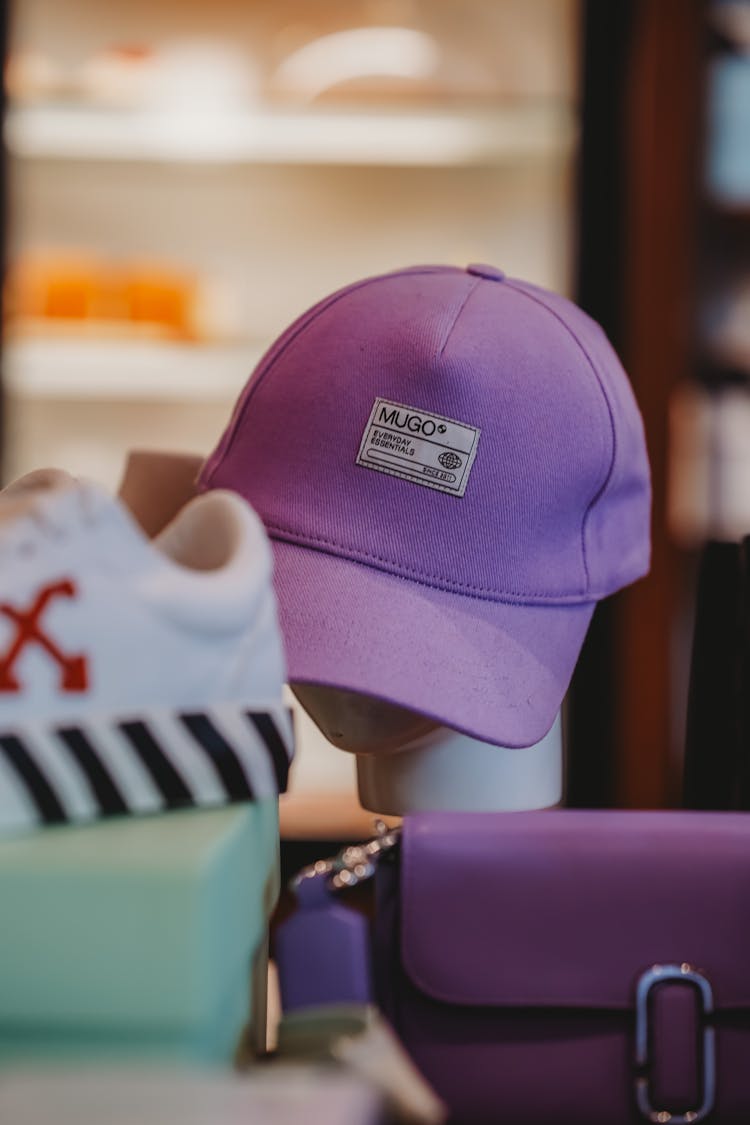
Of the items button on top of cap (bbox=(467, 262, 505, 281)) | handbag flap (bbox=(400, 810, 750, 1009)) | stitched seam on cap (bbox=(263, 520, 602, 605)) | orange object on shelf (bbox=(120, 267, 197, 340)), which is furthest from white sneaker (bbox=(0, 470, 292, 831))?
orange object on shelf (bbox=(120, 267, 197, 340))

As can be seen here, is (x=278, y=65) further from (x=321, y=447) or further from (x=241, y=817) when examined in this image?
(x=241, y=817)

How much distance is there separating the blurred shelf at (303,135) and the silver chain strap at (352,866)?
171 centimetres

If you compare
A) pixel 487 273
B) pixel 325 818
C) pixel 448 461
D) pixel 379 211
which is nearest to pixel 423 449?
pixel 448 461

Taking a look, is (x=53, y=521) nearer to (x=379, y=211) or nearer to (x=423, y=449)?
(x=423, y=449)

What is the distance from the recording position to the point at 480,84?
2047 mm

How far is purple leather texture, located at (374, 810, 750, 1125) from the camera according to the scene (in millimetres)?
446

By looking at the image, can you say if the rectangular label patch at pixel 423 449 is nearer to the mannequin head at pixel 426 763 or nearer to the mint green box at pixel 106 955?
the mannequin head at pixel 426 763

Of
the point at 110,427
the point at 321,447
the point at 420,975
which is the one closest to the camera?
the point at 420,975

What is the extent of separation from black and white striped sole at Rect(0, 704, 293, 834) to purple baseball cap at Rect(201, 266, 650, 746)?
18 cm

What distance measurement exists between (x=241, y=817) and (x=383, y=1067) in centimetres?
8

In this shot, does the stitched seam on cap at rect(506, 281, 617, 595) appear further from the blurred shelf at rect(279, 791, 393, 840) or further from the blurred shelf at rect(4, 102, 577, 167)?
the blurred shelf at rect(4, 102, 577, 167)

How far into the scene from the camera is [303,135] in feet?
6.61

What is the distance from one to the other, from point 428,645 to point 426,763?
11 centimetres

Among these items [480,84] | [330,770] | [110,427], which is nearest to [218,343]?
[110,427]
